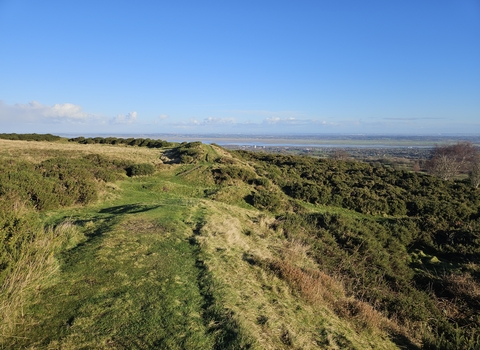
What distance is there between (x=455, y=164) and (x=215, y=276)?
5998 cm

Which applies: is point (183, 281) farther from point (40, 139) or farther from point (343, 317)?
point (40, 139)

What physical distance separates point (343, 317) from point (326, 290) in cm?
109

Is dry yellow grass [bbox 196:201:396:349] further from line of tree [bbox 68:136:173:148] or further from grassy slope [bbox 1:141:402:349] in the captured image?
line of tree [bbox 68:136:173:148]

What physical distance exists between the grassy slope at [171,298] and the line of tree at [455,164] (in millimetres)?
44902

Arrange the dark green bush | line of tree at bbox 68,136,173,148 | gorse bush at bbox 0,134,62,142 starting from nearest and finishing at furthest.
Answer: the dark green bush < gorse bush at bbox 0,134,62,142 < line of tree at bbox 68,136,173,148

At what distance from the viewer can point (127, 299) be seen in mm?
5547

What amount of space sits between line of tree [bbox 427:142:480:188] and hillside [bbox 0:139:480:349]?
31709 millimetres

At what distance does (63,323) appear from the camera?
4.66 meters

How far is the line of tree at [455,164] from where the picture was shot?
42.6 metres

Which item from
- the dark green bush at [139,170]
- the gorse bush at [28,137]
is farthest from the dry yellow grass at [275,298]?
the gorse bush at [28,137]

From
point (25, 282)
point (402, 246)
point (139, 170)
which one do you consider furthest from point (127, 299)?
point (139, 170)

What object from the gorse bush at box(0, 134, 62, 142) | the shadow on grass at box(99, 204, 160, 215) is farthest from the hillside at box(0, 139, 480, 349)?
the gorse bush at box(0, 134, 62, 142)

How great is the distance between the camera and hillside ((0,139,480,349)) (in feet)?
15.7

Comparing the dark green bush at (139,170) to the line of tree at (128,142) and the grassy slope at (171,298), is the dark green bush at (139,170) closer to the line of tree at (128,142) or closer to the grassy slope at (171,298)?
the grassy slope at (171,298)
